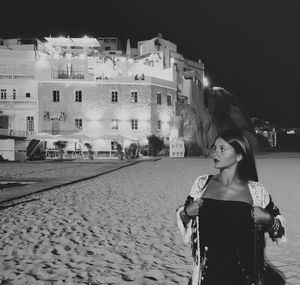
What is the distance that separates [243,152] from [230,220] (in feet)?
1.77

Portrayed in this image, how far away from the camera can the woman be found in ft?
7.11

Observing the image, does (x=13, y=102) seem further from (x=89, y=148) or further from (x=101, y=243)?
(x=101, y=243)

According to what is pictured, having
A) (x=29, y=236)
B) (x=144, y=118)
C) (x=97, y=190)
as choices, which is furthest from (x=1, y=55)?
(x=29, y=236)

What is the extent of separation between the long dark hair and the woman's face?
1.0 inches

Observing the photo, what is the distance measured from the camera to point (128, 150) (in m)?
35.7

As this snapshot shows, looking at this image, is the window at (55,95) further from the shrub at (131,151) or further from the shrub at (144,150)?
the shrub at (144,150)

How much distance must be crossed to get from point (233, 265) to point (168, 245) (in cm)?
347

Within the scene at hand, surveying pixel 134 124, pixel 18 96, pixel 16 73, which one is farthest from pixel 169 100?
pixel 16 73

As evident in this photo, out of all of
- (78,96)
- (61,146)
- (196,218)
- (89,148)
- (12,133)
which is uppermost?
(78,96)

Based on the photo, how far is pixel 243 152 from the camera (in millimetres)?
2504

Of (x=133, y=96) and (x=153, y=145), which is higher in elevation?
(x=133, y=96)

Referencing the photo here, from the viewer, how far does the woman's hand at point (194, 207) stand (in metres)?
2.32

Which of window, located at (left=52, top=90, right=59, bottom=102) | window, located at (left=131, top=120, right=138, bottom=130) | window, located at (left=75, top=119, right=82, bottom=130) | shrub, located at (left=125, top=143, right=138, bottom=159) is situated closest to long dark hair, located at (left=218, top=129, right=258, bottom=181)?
shrub, located at (left=125, top=143, right=138, bottom=159)

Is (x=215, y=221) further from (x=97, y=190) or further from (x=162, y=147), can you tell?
(x=162, y=147)
